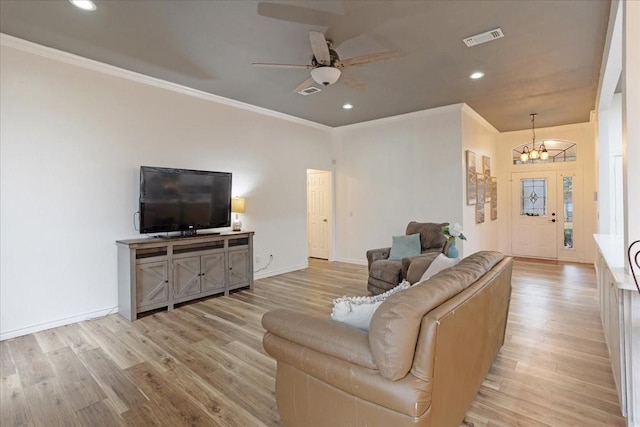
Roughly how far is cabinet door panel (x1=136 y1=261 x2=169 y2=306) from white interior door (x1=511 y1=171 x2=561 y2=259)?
25.5ft

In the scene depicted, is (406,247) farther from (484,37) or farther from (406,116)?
(406,116)

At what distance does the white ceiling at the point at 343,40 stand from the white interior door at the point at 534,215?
2.97 metres

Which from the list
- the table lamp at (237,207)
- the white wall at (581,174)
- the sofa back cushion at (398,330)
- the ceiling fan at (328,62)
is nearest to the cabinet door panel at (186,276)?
the table lamp at (237,207)

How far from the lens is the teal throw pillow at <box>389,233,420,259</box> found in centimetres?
453

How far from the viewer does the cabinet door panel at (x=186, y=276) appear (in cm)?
417

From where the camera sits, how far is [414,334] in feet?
4.49

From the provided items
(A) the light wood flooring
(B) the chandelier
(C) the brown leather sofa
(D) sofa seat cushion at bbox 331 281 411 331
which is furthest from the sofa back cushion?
(B) the chandelier

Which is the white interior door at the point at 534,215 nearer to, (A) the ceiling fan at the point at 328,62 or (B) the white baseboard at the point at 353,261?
(B) the white baseboard at the point at 353,261

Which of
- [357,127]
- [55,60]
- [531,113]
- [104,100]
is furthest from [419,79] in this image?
[55,60]

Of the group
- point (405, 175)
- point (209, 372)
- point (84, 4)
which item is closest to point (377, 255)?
point (405, 175)

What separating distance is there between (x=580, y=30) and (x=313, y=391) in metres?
4.00

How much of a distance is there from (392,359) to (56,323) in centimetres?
397

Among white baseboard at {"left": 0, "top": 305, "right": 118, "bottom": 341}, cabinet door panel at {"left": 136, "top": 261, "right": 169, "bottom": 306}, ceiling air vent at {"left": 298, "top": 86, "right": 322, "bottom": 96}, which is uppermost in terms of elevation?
ceiling air vent at {"left": 298, "top": 86, "right": 322, "bottom": 96}

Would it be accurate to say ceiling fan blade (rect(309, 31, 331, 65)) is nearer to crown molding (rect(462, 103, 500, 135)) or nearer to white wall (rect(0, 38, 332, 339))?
white wall (rect(0, 38, 332, 339))
